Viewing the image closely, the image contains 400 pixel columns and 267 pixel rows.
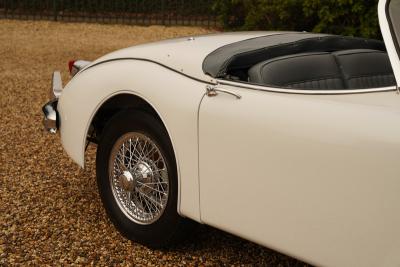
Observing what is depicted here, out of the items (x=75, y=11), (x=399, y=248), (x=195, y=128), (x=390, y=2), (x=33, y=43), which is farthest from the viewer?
(x=75, y=11)

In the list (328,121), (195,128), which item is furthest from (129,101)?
(328,121)

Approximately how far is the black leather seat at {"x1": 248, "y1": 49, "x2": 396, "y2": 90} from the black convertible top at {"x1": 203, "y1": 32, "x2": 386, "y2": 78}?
0.11 meters

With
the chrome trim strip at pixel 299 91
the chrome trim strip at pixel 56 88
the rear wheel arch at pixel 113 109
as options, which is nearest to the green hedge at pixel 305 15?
the chrome trim strip at pixel 56 88

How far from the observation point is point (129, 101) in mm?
3135

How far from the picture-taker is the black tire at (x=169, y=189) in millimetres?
2844

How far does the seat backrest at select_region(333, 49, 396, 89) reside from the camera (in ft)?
9.10

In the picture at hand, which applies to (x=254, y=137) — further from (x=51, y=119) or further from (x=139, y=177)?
(x=51, y=119)

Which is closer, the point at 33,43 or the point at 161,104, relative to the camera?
the point at 161,104

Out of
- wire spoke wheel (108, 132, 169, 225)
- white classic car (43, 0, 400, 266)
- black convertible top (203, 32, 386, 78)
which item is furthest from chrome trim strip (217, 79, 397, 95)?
wire spoke wheel (108, 132, 169, 225)

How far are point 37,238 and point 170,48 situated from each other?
4.41 feet

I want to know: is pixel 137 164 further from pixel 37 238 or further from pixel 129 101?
pixel 37 238

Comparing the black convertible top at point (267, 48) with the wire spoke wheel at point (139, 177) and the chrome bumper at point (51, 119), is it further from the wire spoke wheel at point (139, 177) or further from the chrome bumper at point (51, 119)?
the chrome bumper at point (51, 119)

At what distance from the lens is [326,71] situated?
2738mm

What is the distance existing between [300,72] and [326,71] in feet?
0.46
